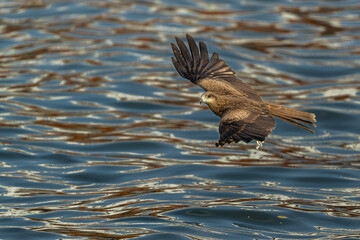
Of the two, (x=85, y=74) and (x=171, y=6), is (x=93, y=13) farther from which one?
(x=85, y=74)

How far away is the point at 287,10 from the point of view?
20109mm

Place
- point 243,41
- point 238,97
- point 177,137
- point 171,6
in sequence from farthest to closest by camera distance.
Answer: point 171,6, point 243,41, point 177,137, point 238,97

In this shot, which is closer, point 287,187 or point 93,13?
point 287,187

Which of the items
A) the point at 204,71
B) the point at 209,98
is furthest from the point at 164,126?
the point at 209,98

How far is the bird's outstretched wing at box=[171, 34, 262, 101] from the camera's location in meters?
9.09

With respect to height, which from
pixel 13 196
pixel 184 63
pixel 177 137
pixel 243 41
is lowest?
pixel 13 196

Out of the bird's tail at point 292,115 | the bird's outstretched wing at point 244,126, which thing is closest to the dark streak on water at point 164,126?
the bird's tail at point 292,115

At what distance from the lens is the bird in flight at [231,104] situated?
298 inches

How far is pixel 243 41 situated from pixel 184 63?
8.97m

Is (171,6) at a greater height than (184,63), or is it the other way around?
(171,6)

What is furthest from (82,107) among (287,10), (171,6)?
(287,10)

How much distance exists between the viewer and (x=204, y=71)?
9586 mm

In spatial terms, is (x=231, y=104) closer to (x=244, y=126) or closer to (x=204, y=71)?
(x=244, y=126)

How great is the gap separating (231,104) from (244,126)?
2.88 feet
